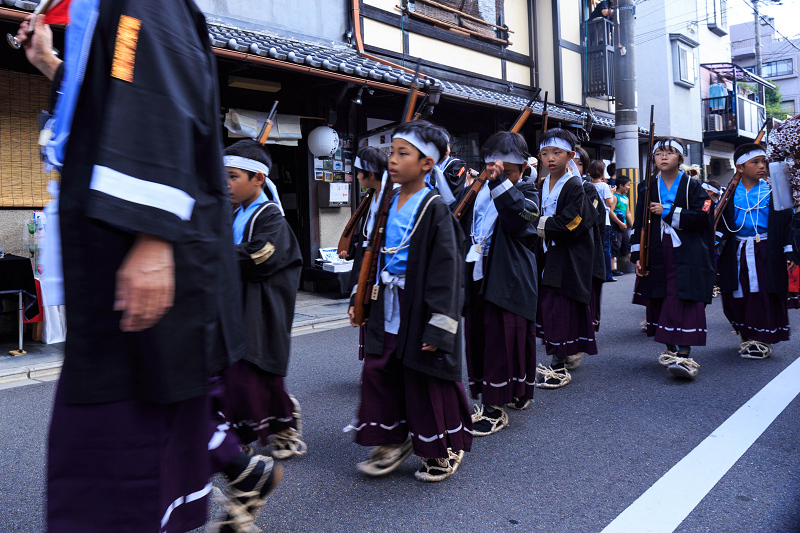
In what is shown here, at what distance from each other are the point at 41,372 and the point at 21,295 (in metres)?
0.97

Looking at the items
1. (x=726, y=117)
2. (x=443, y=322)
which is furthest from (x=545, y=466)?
(x=726, y=117)

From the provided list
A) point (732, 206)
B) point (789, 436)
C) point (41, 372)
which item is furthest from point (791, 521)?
point (41, 372)

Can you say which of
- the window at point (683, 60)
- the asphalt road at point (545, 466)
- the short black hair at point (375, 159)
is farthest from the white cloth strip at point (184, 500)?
the window at point (683, 60)

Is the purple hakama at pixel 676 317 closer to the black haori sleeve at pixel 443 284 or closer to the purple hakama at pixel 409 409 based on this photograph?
the purple hakama at pixel 409 409

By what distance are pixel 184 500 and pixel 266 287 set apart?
1.73 m

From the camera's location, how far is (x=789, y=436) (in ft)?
12.2

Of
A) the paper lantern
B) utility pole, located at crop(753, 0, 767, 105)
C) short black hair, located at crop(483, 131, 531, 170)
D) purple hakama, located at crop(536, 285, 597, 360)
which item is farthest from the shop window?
utility pole, located at crop(753, 0, 767, 105)

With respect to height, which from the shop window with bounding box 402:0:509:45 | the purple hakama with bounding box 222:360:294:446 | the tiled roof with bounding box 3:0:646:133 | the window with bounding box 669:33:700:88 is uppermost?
the window with bounding box 669:33:700:88

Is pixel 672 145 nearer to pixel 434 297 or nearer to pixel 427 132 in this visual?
pixel 427 132

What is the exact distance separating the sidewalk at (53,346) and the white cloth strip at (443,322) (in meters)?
2.11

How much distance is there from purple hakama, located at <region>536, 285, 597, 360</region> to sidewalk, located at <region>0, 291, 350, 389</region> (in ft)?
9.73

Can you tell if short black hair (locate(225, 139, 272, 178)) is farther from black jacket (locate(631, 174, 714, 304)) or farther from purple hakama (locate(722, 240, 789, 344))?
purple hakama (locate(722, 240, 789, 344))

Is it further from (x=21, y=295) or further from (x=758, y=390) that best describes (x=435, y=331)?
(x=21, y=295)

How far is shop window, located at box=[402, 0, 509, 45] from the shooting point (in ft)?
38.0
